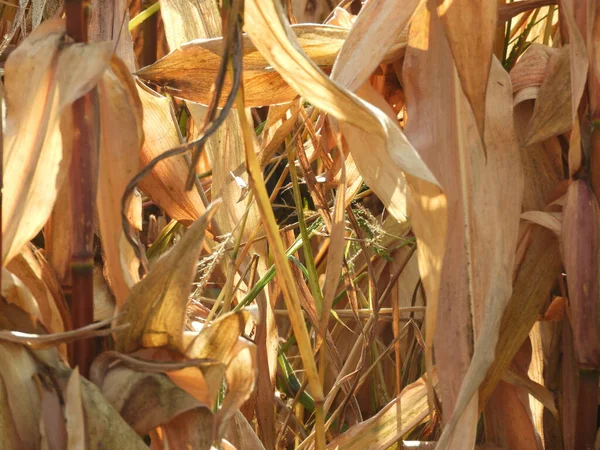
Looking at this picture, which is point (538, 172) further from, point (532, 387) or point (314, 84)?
point (314, 84)

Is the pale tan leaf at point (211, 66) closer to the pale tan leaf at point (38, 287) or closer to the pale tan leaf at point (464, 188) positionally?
the pale tan leaf at point (464, 188)

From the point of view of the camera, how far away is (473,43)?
57cm

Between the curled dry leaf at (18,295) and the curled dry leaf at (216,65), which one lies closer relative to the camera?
the curled dry leaf at (18,295)

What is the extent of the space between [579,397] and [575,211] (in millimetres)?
139

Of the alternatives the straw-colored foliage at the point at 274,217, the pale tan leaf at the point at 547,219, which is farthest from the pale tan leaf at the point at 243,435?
the pale tan leaf at the point at 547,219

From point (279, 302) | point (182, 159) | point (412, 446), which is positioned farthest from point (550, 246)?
point (279, 302)

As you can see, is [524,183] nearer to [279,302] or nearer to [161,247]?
[161,247]

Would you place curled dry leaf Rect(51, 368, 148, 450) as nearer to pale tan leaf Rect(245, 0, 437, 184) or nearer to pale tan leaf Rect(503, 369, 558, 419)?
pale tan leaf Rect(245, 0, 437, 184)

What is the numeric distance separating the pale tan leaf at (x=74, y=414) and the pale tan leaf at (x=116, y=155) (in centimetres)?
7

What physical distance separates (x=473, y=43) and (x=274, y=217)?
186mm

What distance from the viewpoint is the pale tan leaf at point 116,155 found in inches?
19.6

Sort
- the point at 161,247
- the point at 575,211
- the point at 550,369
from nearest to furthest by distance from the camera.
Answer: the point at 575,211 → the point at 550,369 → the point at 161,247

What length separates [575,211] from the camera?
60cm

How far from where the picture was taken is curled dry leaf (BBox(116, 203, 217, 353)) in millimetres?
437
